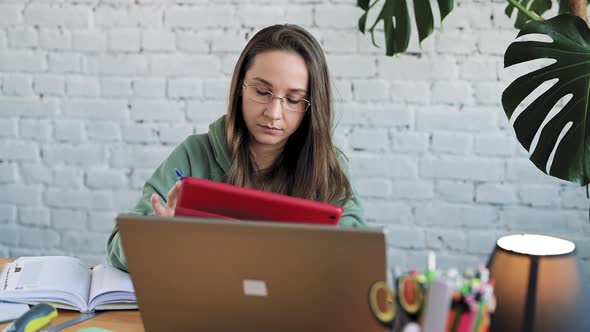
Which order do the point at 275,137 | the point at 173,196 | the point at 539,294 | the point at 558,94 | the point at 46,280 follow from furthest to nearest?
the point at 275,137, the point at 558,94, the point at 46,280, the point at 173,196, the point at 539,294

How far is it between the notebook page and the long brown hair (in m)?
0.42

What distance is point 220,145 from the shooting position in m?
1.69

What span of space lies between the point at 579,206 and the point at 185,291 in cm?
168

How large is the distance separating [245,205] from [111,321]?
1.21ft

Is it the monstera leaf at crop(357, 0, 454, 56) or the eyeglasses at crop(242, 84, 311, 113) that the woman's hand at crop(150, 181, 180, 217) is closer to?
the eyeglasses at crop(242, 84, 311, 113)

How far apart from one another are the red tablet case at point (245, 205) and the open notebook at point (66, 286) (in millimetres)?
328

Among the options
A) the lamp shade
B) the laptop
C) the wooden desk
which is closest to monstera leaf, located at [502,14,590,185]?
the lamp shade

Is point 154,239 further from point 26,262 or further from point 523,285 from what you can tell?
point 26,262

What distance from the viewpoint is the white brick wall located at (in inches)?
91.0

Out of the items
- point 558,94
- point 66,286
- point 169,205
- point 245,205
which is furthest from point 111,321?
point 558,94

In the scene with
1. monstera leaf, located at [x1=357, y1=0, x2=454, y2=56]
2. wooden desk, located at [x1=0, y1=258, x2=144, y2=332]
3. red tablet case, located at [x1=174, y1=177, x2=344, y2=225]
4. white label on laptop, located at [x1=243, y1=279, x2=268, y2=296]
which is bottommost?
wooden desk, located at [x1=0, y1=258, x2=144, y2=332]

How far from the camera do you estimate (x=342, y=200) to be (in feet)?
5.60

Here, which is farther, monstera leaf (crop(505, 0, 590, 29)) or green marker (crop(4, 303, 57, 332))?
monstera leaf (crop(505, 0, 590, 29))

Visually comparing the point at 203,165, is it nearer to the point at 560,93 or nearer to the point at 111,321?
the point at 111,321
